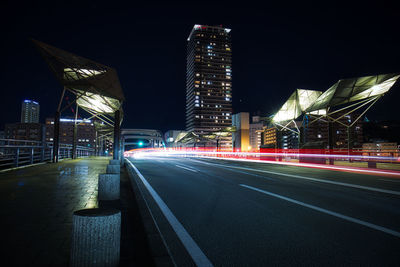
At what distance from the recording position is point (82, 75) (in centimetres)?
1758

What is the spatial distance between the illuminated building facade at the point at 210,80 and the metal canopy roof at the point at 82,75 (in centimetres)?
15023

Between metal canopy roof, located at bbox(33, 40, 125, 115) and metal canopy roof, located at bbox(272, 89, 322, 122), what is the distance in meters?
17.7

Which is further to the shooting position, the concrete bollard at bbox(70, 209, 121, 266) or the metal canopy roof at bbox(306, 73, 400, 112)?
the metal canopy roof at bbox(306, 73, 400, 112)

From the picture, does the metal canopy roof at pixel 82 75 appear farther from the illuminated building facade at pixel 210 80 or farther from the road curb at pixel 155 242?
the illuminated building facade at pixel 210 80

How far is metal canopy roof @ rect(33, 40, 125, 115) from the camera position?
16.0 metres

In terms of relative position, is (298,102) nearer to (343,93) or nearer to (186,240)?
(343,93)

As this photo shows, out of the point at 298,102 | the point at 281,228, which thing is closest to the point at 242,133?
the point at 298,102

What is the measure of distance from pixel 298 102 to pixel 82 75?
2057cm

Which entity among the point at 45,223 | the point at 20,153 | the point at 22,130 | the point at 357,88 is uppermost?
the point at 22,130

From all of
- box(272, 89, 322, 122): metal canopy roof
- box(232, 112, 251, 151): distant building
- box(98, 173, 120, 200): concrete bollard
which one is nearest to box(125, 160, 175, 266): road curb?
box(98, 173, 120, 200): concrete bollard

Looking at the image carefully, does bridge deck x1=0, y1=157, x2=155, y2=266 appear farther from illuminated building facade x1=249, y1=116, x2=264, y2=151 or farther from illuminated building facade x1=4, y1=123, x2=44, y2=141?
illuminated building facade x1=249, y1=116, x2=264, y2=151

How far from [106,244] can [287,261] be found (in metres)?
2.00

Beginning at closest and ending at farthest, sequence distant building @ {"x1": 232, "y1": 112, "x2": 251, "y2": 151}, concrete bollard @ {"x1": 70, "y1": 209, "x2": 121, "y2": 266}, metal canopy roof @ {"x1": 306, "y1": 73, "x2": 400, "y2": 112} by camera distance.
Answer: concrete bollard @ {"x1": 70, "y1": 209, "x2": 121, "y2": 266}
metal canopy roof @ {"x1": 306, "y1": 73, "x2": 400, "y2": 112}
distant building @ {"x1": 232, "y1": 112, "x2": 251, "y2": 151}

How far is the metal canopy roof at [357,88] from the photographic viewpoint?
17844 mm
